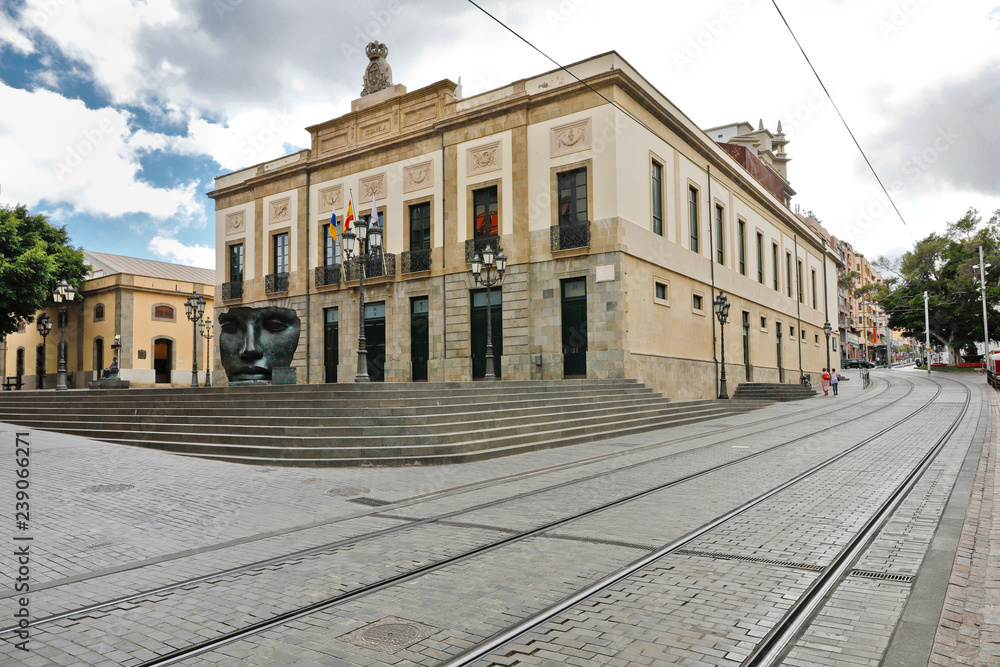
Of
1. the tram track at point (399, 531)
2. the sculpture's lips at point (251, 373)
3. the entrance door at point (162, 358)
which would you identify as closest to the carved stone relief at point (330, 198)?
the sculpture's lips at point (251, 373)

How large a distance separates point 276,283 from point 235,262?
13.8 ft

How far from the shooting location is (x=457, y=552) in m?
5.62

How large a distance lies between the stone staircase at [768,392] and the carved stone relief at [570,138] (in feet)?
43.6

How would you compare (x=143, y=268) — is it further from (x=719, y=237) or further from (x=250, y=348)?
(x=719, y=237)

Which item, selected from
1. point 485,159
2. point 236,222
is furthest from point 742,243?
point 236,222

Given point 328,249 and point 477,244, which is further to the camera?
point 328,249

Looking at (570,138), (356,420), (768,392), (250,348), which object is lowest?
(768,392)

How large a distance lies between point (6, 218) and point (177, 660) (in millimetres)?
39111

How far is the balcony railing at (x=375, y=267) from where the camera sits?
90.8 ft

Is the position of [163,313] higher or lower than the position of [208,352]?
higher

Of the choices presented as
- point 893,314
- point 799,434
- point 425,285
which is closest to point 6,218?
point 425,285

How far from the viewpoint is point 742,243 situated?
3359cm

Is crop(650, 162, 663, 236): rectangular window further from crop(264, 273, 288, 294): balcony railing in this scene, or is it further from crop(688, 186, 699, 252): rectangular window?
crop(264, 273, 288, 294): balcony railing

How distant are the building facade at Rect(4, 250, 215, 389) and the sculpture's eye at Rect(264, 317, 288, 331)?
2600 centimetres
